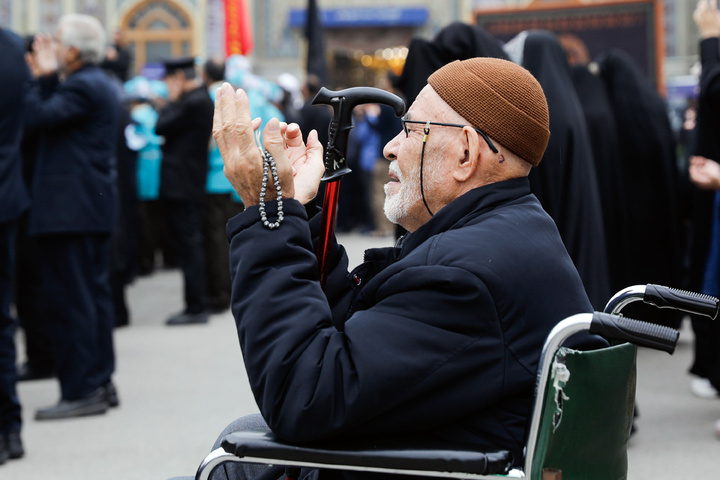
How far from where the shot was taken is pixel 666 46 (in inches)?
806

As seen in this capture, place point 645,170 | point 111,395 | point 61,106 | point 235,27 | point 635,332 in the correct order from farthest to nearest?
point 235,27
point 645,170
point 111,395
point 61,106
point 635,332

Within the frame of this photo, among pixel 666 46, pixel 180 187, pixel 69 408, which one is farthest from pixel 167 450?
pixel 666 46

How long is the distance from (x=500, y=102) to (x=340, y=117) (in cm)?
34

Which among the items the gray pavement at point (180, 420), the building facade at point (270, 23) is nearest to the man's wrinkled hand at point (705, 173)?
the gray pavement at point (180, 420)

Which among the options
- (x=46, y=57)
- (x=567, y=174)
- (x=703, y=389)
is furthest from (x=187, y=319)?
(x=567, y=174)

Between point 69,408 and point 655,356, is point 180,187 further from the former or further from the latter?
point 655,356

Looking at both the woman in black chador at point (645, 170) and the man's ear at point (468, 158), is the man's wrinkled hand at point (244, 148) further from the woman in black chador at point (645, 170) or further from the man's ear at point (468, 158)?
the woman in black chador at point (645, 170)

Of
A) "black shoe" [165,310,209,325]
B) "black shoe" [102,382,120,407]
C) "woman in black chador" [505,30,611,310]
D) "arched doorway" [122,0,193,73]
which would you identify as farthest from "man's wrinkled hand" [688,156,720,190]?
"arched doorway" [122,0,193,73]

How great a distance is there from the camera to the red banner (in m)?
10.7

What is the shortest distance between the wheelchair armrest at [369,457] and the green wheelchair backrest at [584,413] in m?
0.09

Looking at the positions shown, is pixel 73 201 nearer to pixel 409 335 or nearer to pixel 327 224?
pixel 327 224

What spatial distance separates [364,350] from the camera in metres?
1.57

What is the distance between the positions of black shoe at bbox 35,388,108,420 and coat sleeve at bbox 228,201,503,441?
3233 mm

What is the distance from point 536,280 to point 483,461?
13.9 inches
